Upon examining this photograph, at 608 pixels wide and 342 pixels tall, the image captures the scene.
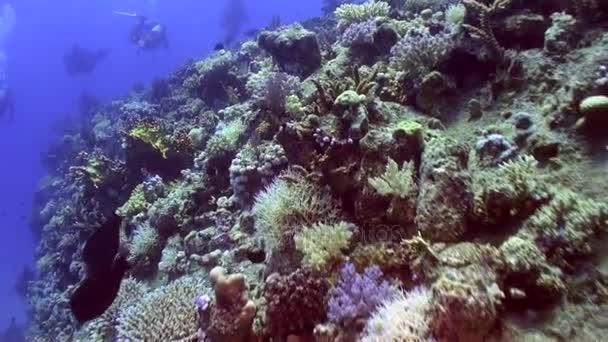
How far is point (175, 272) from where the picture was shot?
6648 mm

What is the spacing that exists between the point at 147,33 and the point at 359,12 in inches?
986

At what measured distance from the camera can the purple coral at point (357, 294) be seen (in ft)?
12.6

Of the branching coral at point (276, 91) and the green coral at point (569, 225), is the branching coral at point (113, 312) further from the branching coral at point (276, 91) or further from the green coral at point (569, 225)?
the green coral at point (569, 225)

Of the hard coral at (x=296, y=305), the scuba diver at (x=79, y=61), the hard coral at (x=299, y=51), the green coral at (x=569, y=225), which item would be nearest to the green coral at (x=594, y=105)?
the green coral at (x=569, y=225)

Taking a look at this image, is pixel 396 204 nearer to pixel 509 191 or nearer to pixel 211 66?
pixel 509 191

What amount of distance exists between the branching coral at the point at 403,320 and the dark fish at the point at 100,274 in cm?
435

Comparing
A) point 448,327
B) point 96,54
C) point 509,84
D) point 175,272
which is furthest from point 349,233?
point 96,54

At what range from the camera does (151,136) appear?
31.3 feet

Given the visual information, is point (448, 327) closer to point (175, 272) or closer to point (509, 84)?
point (509, 84)

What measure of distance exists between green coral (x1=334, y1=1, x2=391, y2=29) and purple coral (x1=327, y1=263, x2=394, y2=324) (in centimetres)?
689

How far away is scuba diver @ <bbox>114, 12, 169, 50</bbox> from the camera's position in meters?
30.4

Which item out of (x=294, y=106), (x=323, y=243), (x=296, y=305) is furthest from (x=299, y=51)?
(x=296, y=305)

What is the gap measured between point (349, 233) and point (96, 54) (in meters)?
38.9

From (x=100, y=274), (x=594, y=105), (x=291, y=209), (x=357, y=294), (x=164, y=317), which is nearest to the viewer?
(x=594, y=105)
